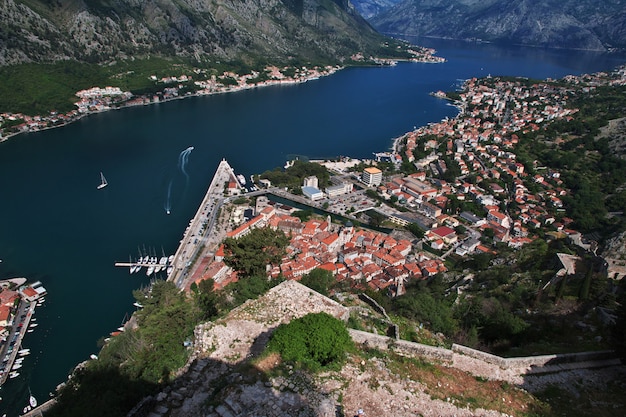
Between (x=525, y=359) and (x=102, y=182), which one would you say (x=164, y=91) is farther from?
(x=525, y=359)

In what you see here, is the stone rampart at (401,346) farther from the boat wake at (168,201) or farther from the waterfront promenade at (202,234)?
the boat wake at (168,201)

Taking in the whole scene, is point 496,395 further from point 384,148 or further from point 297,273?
point 384,148

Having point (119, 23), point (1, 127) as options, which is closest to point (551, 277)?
point (1, 127)

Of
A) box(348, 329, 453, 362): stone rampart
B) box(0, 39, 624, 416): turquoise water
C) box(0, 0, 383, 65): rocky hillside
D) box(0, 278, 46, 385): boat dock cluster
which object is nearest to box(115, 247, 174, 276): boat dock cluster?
box(0, 39, 624, 416): turquoise water

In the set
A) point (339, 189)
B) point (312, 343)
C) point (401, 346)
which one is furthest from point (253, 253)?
point (339, 189)

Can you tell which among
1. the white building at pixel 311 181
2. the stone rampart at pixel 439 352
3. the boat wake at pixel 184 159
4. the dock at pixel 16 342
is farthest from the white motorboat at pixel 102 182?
the stone rampart at pixel 439 352

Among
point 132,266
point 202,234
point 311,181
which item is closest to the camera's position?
point 132,266
